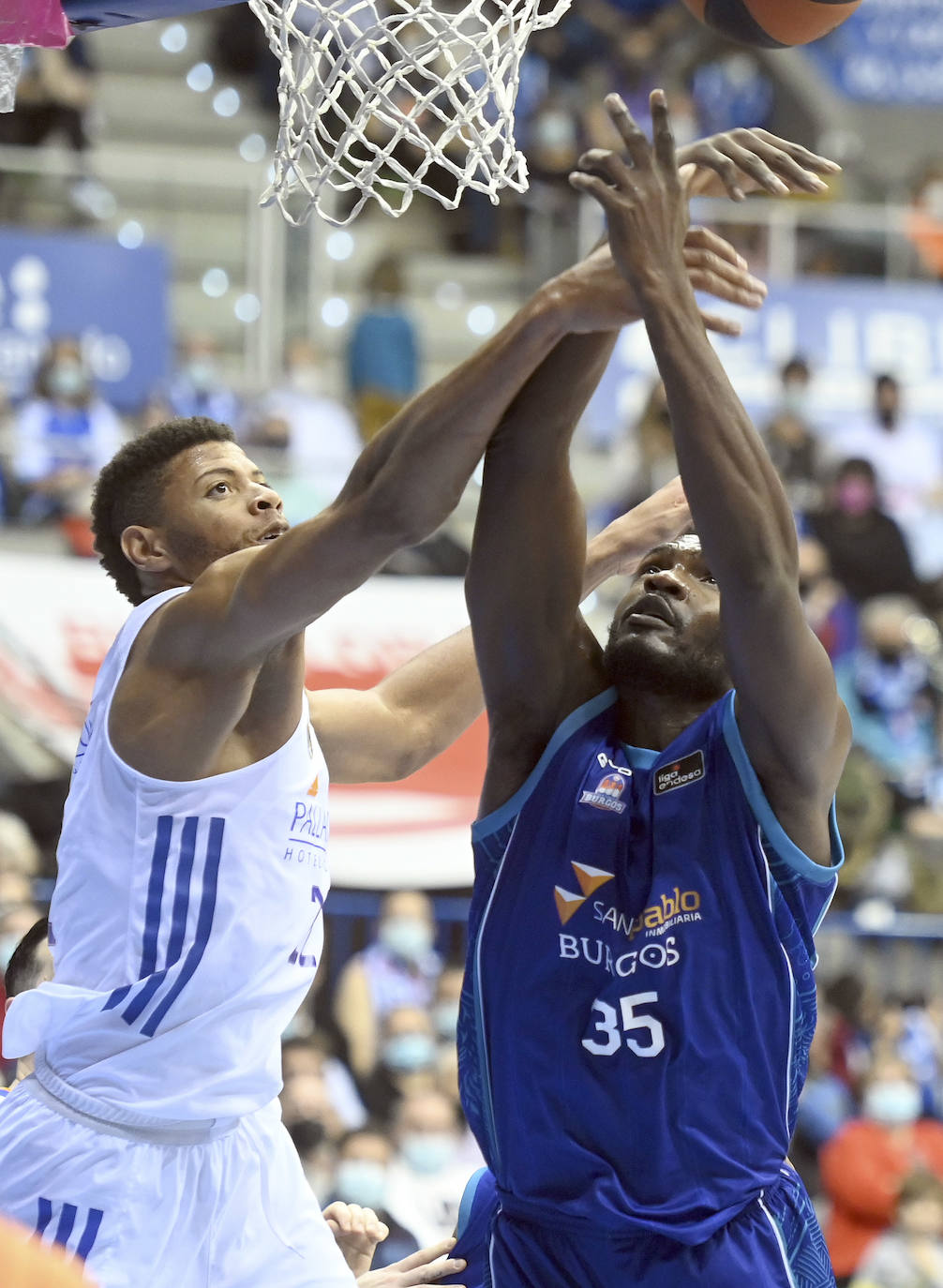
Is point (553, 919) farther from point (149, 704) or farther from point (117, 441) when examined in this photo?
point (117, 441)

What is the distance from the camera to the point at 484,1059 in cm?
327

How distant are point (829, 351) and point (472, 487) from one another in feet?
8.51

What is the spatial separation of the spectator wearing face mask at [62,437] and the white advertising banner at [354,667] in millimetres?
469

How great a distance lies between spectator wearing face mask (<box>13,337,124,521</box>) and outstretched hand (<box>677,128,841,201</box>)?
5.97 meters

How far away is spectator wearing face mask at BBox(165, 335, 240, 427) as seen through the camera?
9.49m

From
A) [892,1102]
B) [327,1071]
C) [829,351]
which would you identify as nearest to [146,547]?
[327,1071]

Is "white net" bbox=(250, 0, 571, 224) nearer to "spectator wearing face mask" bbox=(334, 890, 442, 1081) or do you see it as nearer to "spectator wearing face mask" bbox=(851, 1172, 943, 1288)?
"spectator wearing face mask" bbox=(334, 890, 442, 1081)

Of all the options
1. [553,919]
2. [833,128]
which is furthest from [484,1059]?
[833,128]

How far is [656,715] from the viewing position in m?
3.43

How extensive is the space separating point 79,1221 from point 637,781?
1.25m

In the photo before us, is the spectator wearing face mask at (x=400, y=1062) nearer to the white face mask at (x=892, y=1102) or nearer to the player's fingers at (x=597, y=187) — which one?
the white face mask at (x=892, y=1102)

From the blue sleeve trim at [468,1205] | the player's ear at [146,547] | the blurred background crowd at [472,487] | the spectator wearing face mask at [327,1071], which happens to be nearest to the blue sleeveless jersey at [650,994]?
the blue sleeve trim at [468,1205]

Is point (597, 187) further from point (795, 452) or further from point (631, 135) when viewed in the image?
point (795, 452)

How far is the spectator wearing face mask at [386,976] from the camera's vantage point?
25.5 ft
